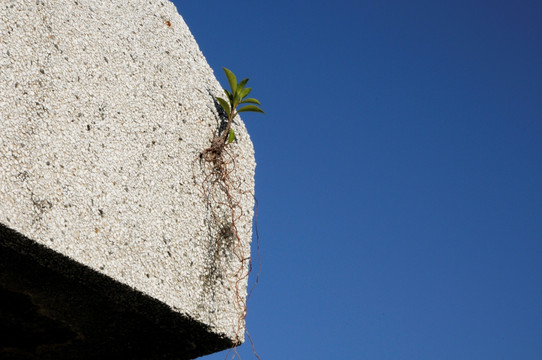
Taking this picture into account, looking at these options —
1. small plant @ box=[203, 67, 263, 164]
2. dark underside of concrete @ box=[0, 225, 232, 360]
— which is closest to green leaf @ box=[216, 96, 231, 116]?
small plant @ box=[203, 67, 263, 164]

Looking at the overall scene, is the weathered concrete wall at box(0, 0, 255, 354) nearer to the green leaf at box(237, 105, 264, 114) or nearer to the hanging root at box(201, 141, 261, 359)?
the hanging root at box(201, 141, 261, 359)

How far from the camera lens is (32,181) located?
1.85 metres

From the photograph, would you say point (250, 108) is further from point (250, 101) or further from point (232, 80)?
point (232, 80)

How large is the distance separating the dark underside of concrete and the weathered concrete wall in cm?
4

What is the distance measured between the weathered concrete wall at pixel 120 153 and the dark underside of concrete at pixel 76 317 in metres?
0.04

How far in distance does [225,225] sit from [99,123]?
0.71 m

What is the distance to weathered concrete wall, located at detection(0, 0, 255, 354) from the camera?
74.0 inches

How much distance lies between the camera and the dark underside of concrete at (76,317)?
1889mm

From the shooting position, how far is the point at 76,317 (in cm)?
214

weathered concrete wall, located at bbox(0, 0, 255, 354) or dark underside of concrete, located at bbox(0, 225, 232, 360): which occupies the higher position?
weathered concrete wall, located at bbox(0, 0, 255, 354)

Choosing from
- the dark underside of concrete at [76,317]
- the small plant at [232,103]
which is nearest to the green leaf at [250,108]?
the small plant at [232,103]

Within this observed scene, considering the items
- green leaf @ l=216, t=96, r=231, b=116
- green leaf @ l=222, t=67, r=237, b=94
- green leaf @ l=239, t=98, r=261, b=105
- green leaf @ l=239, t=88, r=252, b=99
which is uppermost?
green leaf @ l=222, t=67, r=237, b=94

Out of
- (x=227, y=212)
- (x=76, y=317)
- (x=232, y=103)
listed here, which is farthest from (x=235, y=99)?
(x=76, y=317)

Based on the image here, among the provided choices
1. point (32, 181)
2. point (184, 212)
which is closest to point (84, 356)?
point (184, 212)
